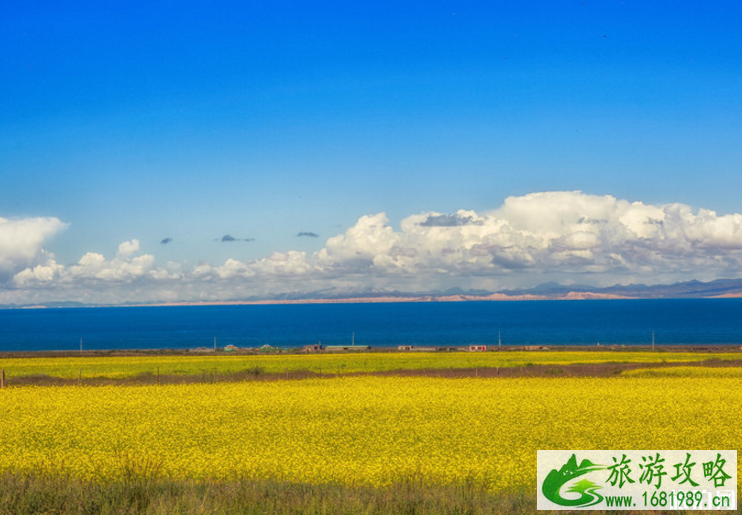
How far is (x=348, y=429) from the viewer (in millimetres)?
24656

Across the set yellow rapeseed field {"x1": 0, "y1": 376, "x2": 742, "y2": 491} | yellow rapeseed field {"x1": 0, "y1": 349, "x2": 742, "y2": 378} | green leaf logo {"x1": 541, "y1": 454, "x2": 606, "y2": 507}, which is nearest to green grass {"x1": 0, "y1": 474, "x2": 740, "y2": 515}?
yellow rapeseed field {"x1": 0, "y1": 376, "x2": 742, "y2": 491}

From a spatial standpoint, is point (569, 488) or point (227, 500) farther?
point (569, 488)

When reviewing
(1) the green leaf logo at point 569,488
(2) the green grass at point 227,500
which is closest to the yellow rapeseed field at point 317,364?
(1) the green leaf logo at point 569,488

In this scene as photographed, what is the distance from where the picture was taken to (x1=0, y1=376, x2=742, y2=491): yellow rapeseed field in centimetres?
1867

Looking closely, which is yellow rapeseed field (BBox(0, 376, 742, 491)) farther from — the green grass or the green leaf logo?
the green leaf logo

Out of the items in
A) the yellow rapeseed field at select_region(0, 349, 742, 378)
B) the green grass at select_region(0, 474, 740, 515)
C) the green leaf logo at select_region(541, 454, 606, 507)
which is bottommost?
the yellow rapeseed field at select_region(0, 349, 742, 378)

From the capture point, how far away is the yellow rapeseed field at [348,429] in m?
18.7

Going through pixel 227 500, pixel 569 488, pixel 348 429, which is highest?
pixel 227 500

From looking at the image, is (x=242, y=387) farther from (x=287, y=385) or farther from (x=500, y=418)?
(x=500, y=418)

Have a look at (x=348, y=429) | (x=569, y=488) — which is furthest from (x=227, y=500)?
(x=348, y=429)

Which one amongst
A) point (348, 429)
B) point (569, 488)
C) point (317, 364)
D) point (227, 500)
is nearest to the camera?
point (227, 500)

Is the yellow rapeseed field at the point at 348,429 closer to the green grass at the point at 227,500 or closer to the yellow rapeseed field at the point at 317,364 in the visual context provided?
the green grass at the point at 227,500

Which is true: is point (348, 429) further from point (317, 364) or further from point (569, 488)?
point (317, 364)

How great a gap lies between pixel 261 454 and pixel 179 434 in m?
4.95
